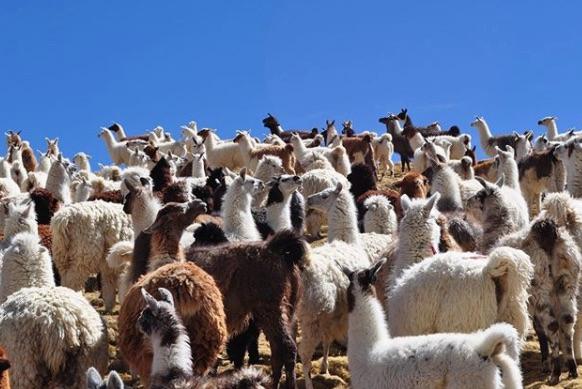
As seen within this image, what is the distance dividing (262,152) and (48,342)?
16.1m

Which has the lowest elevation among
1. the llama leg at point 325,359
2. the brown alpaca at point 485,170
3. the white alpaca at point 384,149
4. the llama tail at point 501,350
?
the llama tail at point 501,350

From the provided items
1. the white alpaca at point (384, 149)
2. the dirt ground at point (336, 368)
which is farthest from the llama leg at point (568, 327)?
the white alpaca at point (384, 149)

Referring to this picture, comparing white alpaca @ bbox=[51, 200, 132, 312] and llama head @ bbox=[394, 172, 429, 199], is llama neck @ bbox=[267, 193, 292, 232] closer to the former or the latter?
white alpaca @ bbox=[51, 200, 132, 312]

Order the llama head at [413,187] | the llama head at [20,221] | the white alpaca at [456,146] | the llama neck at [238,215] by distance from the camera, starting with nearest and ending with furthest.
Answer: the llama head at [20,221], the llama neck at [238,215], the llama head at [413,187], the white alpaca at [456,146]

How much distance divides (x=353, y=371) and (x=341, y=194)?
14.8 feet

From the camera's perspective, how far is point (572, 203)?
9.65m

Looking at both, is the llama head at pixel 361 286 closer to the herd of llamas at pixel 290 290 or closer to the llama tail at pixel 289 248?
the herd of llamas at pixel 290 290

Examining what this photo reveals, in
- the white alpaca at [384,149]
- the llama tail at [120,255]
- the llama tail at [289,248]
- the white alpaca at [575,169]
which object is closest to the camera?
the llama tail at [289,248]

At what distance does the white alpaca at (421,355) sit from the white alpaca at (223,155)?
18.2 meters

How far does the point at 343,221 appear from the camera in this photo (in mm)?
10977

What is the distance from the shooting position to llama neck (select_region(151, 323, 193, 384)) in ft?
18.1

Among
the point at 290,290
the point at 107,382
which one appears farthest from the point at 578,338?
the point at 107,382

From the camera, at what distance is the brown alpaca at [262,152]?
70.3 ft

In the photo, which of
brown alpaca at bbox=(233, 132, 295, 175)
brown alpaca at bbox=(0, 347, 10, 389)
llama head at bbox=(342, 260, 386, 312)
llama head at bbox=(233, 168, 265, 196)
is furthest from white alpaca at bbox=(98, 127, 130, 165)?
brown alpaca at bbox=(0, 347, 10, 389)
